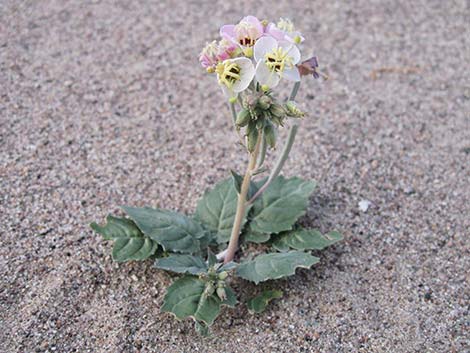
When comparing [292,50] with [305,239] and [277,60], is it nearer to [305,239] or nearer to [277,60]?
[277,60]

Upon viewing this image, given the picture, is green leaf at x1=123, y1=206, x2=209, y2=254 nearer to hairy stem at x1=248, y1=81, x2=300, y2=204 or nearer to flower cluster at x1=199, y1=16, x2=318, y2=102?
hairy stem at x1=248, y1=81, x2=300, y2=204

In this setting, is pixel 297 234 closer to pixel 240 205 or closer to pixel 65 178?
pixel 240 205

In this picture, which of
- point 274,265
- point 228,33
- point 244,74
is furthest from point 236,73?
point 274,265

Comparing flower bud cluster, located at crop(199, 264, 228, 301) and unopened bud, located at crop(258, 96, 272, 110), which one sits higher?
unopened bud, located at crop(258, 96, 272, 110)

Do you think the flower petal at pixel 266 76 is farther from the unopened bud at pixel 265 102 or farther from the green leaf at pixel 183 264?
the green leaf at pixel 183 264

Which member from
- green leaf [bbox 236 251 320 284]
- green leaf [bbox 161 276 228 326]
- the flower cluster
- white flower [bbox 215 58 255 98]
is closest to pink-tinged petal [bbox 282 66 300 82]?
the flower cluster
